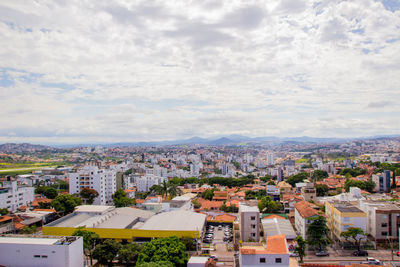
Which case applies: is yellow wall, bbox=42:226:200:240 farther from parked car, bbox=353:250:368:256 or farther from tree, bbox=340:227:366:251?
parked car, bbox=353:250:368:256

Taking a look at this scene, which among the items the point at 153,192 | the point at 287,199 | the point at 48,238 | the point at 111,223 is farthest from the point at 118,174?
the point at 48,238

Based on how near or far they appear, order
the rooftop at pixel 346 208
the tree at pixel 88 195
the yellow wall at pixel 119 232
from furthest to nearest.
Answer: the tree at pixel 88 195 < the rooftop at pixel 346 208 < the yellow wall at pixel 119 232

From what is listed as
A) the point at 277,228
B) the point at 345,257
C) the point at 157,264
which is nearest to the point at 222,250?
the point at 277,228

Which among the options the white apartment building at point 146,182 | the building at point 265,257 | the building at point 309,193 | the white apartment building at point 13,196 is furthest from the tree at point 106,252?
the white apartment building at point 146,182

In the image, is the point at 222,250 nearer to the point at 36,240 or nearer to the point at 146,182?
the point at 36,240

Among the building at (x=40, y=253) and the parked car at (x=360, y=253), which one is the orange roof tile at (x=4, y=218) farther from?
the parked car at (x=360, y=253)

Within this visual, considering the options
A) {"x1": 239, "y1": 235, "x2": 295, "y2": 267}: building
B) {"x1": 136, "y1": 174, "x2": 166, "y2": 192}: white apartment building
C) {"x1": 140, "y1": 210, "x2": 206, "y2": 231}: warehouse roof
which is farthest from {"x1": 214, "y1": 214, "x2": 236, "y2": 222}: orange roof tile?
{"x1": 136, "y1": 174, "x2": 166, "y2": 192}: white apartment building

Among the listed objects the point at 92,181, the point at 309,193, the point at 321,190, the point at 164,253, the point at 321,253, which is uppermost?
the point at 92,181
